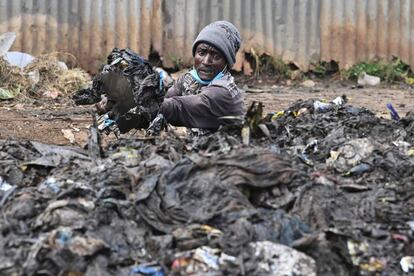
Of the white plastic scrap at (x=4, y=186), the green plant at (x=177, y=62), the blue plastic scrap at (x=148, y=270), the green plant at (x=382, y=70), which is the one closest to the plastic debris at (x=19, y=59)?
the green plant at (x=177, y=62)

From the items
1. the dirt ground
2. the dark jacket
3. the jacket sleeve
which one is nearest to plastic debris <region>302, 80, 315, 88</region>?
the dirt ground

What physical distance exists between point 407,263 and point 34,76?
6091 mm

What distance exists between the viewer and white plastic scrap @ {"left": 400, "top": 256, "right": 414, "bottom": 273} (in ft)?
11.5

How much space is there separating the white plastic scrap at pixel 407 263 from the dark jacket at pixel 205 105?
65.1 inches

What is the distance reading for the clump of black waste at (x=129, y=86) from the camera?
441cm

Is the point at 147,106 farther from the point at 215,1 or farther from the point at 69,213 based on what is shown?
the point at 215,1

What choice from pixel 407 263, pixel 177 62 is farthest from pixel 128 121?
pixel 177 62

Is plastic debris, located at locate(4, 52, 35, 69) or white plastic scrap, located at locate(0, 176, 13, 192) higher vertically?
plastic debris, located at locate(4, 52, 35, 69)

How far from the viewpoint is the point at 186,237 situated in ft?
11.2

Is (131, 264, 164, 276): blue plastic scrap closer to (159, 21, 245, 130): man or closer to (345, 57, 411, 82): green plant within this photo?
(159, 21, 245, 130): man

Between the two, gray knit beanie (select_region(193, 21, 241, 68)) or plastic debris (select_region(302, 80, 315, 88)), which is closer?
gray knit beanie (select_region(193, 21, 241, 68))

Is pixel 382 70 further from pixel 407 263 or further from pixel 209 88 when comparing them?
pixel 407 263

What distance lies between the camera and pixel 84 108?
833cm

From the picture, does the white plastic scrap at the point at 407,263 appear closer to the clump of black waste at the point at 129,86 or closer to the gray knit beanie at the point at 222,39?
the clump of black waste at the point at 129,86
